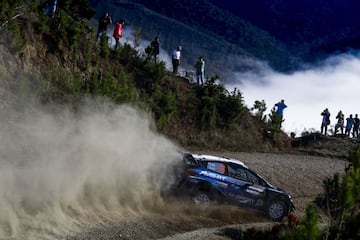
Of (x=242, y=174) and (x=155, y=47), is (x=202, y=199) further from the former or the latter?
(x=155, y=47)

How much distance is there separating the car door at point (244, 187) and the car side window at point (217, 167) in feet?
0.54

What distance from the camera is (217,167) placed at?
1747cm

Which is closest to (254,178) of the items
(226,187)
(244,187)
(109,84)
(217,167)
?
(244,187)

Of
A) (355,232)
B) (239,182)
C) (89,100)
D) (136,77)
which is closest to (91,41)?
(136,77)

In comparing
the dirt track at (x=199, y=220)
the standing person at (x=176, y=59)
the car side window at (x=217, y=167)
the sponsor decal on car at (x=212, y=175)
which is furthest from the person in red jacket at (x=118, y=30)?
the sponsor decal on car at (x=212, y=175)

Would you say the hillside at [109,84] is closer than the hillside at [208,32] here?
Yes

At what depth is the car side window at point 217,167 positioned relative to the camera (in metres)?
17.4

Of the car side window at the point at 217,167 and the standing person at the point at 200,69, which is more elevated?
the standing person at the point at 200,69

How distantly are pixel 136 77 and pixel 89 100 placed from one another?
6586mm

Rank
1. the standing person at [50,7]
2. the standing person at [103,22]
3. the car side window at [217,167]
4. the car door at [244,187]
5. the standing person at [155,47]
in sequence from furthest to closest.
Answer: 1. the standing person at [155,47]
2. the standing person at [103,22]
3. the standing person at [50,7]
4. the car door at [244,187]
5. the car side window at [217,167]

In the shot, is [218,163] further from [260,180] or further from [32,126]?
[32,126]

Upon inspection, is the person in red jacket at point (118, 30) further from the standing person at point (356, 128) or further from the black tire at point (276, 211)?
the standing person at point (356, 128)

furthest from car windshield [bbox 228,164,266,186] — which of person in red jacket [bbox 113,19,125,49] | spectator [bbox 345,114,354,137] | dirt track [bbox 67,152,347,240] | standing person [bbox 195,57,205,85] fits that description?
spectator [bbox 345,114,354,137]

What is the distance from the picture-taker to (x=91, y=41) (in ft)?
90.1
